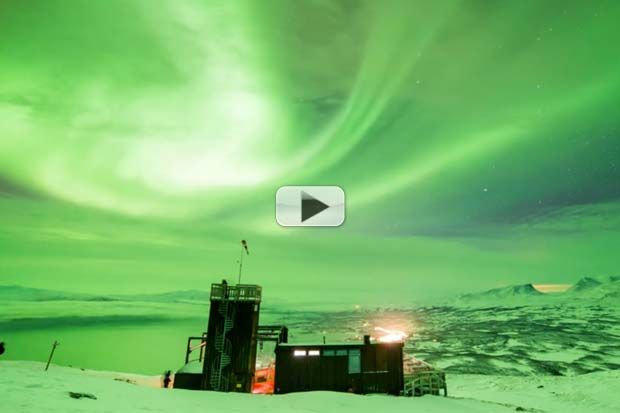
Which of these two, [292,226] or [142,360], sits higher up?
[292,226]

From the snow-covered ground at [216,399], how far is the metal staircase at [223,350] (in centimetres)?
536

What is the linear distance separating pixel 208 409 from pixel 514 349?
76.9 meters

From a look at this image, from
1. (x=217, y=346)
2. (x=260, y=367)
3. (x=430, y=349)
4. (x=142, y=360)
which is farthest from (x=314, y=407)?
(x=142, y=360)

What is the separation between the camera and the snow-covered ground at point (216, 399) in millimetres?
12734

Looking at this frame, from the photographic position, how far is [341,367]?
26000 millimetres

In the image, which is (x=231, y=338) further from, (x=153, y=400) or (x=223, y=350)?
(x=153, y=400)

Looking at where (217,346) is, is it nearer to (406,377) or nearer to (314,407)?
(314,407)

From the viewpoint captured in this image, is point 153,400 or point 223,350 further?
point 223,350

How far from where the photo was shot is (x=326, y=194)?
24.5ft
